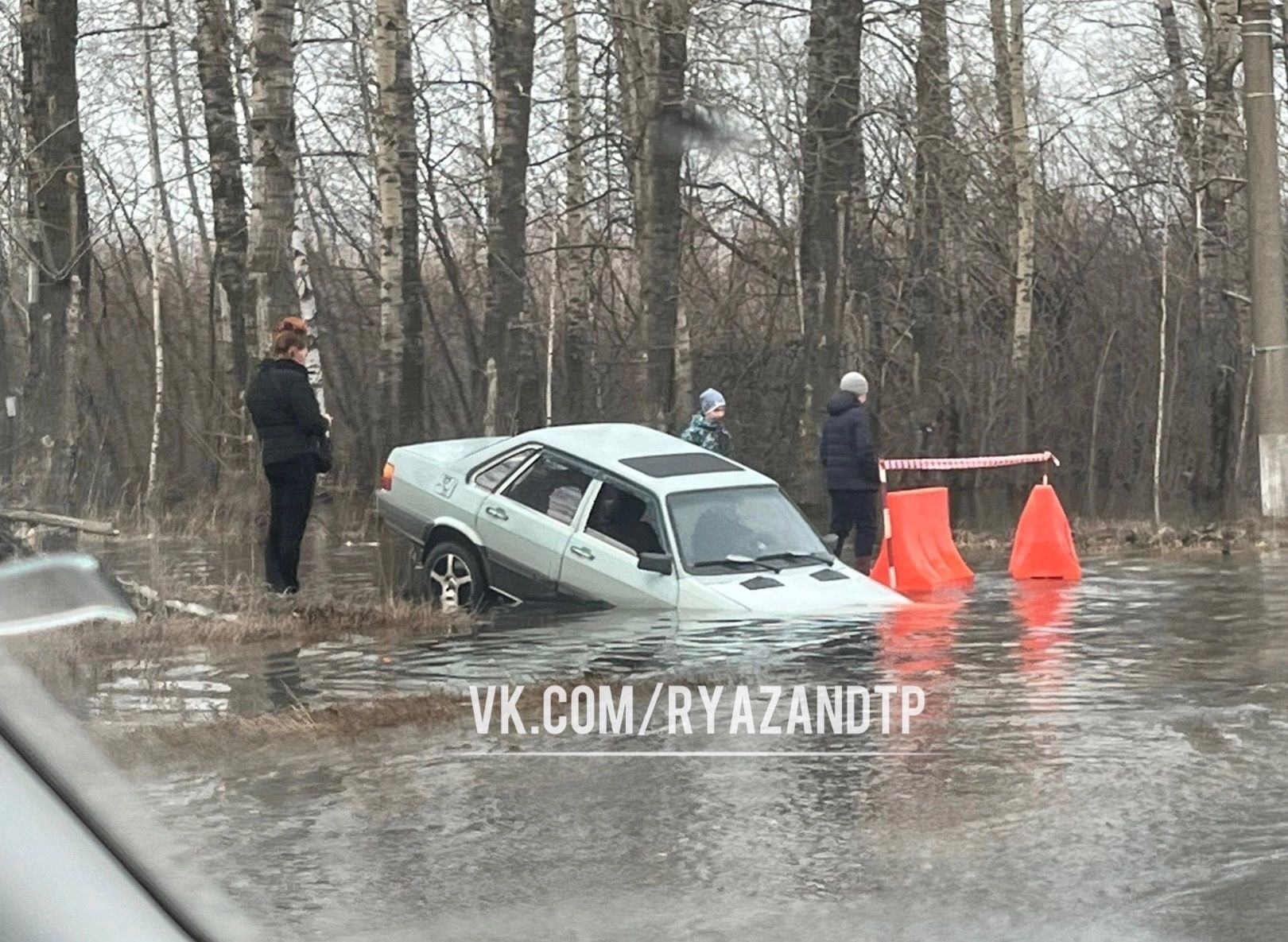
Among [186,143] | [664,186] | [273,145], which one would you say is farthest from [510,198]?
A: [186,143]

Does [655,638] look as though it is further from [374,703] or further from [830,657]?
[374,703]

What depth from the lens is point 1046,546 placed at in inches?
613

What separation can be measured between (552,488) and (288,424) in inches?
65.6

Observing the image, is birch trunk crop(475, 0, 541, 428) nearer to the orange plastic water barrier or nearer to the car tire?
the orange plastic water barrier

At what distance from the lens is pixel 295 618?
11242 mm

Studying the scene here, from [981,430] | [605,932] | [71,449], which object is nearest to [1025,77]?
[981,430]

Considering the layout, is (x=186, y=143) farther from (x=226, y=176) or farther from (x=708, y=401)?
(x=708, y=401)

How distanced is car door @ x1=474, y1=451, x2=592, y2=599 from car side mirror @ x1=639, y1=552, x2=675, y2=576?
1.94 ft

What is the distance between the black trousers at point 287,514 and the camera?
39.9 ft

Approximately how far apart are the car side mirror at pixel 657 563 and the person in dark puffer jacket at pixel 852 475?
3.49 meters

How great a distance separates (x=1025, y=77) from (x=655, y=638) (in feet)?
67.4

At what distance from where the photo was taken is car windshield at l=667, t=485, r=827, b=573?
1170cm

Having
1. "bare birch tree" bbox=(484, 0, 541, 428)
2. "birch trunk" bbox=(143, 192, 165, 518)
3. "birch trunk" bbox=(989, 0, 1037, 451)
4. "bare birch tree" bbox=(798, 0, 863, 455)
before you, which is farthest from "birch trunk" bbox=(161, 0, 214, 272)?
"birch trunk" bbox=(989, 0, 1037, 451)

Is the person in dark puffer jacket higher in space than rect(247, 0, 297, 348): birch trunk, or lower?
lower
